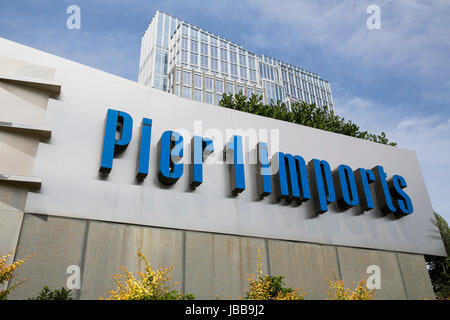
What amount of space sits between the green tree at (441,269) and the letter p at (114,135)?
13.4 m

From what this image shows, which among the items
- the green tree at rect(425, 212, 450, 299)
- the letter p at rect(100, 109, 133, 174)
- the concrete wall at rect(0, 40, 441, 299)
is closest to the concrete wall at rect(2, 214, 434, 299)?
the concrete wall at rect(0, 40, 441, 299)

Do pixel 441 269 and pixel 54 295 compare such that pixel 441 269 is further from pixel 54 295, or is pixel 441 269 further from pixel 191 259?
pixel 54 295

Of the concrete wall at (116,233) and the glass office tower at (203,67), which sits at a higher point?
the glass office tower at (203,67)

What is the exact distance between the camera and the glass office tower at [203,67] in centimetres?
7644

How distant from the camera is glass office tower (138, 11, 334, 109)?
7644cm

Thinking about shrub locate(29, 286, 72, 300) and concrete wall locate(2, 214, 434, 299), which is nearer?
shrub locate(29, 286, 72, 300)

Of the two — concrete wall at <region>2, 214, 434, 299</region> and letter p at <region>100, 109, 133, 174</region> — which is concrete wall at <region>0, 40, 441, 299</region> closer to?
concrete wall at <region>2, 214, 434, 299</region>

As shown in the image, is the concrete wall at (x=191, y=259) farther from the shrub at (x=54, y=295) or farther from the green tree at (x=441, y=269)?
the green tree at (x=441, y=269)

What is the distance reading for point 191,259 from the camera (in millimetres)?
9875

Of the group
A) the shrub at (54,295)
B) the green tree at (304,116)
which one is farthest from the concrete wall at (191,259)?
the green tree at (304,116)

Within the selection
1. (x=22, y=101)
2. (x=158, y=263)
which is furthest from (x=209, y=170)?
(x=22, y=101)

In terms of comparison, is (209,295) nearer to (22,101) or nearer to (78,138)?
(78,138)

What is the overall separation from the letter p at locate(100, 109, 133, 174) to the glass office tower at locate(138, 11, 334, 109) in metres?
62.9
